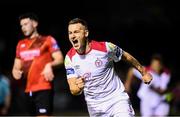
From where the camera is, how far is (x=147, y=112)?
1435 centimetres

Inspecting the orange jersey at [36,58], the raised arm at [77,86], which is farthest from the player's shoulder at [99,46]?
the orange jersey at [36,58]

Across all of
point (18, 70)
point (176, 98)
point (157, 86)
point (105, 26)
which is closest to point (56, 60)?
point (18, 70)

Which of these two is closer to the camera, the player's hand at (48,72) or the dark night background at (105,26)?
the player's hand at (48,72)

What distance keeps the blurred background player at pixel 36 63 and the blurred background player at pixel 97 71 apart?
1875mm

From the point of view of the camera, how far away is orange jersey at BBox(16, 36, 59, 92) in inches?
418

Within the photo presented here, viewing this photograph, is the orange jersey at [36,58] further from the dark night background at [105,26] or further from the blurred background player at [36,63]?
the dark night background at [105,26]

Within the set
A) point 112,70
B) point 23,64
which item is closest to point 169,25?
point 23,64

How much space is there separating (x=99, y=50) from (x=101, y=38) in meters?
14.5

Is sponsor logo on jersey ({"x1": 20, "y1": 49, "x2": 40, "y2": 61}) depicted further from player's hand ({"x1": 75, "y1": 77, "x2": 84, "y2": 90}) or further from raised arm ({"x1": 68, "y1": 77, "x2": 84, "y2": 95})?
player's hand ({"x1": 75, "y1": 77, "x2": 84, "y2": 90})

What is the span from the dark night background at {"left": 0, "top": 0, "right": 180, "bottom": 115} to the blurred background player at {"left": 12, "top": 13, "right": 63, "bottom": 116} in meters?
12.0

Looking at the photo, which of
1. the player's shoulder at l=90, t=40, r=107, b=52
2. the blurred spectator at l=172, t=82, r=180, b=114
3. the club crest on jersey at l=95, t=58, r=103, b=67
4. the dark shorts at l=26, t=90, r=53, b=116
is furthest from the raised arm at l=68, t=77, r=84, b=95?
the blurred spectator at l=172, t=82, r=180, b=114

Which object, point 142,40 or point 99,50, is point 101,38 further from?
point 99,50

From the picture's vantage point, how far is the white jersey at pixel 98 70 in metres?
8.63

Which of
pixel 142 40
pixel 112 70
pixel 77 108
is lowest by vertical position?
pixel 77 108
